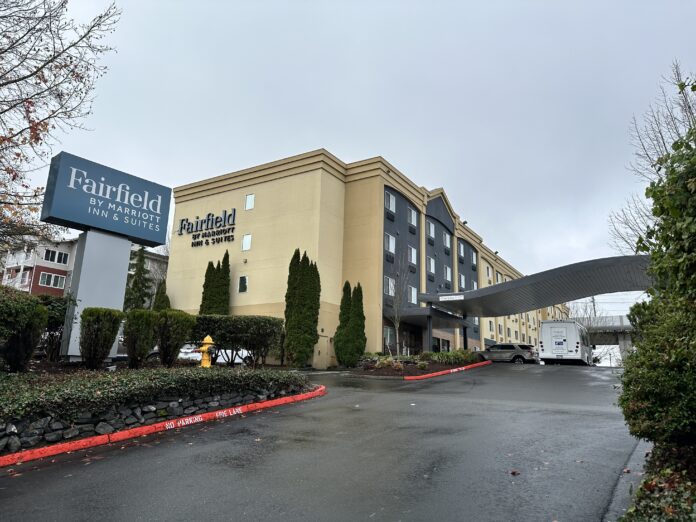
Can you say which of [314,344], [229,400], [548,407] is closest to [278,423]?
[229,400]

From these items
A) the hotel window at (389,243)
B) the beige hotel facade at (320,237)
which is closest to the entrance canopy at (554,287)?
the beige hotel facade at (320,237)

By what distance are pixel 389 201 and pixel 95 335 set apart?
25.1m

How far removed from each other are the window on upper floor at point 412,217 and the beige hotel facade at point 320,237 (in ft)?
0.27

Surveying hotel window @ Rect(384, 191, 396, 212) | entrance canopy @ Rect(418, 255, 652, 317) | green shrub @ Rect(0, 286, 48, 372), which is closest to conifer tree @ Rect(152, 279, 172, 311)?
hotel window @ Rect(384, 191, 396, 212)

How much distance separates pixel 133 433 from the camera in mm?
8398

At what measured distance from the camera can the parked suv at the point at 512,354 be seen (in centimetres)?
3338

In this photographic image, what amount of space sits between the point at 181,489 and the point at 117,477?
3.52 ft

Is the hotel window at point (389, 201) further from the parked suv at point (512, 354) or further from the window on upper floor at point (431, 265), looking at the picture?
the parked suv at point (512, 354)

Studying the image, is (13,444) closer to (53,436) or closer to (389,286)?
(53,436)

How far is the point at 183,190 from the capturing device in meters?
37.2

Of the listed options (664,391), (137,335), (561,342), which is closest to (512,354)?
(561,342)

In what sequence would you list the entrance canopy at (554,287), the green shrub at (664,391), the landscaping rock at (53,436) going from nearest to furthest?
the green shrub at (664,391), the landscaping rock at (53,436), the entrance canopy at (554,287)

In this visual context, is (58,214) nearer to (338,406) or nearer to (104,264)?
(104,264)

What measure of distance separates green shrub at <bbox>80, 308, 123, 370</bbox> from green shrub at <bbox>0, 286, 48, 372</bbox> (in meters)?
1.03
